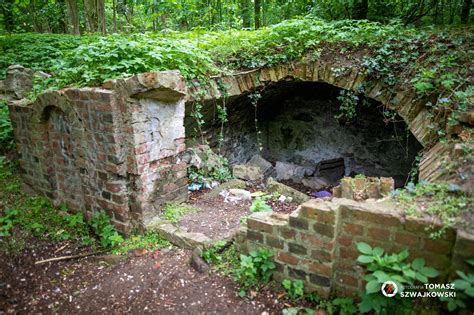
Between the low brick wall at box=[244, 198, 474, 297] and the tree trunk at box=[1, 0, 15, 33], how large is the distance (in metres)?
12.3

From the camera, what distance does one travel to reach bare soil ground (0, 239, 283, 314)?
8.00 ft

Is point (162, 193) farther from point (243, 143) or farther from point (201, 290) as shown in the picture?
point (243, 143)

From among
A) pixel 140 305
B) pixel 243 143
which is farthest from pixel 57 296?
pixel 243 143

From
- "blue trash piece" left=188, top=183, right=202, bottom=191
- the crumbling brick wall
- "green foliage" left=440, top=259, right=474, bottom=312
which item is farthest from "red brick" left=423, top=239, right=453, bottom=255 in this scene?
"blue trash piece" left=188, top=183, right=202, bottom=191

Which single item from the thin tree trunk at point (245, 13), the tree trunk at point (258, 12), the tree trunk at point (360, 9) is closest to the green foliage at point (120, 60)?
the tree trunk at point (360, 9)

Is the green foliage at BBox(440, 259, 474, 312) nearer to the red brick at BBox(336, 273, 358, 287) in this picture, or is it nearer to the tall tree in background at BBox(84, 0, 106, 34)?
the red brick at BBox(336, 273, 358, 287)

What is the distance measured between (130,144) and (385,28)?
4.07 m

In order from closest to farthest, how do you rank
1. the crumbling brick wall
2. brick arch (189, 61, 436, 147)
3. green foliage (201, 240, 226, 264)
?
green foliage (201, 240, 226, 264) < the crumbling brick wall < brick arch (189, 61, 436, 147)

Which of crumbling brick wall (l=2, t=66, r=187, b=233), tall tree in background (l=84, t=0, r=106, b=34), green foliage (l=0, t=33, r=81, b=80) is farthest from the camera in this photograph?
tall tree in background (l=84, t=0, r=106, b=34)

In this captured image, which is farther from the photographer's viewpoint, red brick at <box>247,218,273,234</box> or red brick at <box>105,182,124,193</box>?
red brick at <box>105,182,124,193</box>

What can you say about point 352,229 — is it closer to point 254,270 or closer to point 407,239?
point 407,239

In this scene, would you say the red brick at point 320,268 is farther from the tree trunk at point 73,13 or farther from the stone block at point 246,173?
the tree trunk at point 73,13

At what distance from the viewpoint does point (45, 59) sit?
22.6ft

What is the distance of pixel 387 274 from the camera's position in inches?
73.5
